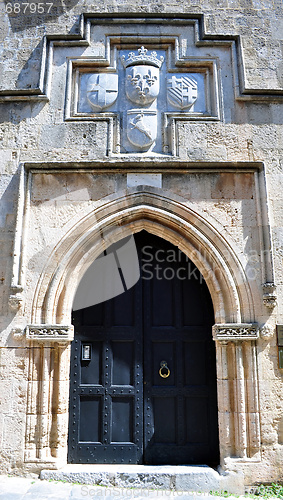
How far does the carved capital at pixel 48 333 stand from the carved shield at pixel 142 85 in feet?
9.36

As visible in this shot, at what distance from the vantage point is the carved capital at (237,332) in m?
4.59

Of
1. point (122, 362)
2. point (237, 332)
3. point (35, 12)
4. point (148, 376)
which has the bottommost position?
point (148, 376)

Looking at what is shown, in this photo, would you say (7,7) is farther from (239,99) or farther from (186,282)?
(186,282)

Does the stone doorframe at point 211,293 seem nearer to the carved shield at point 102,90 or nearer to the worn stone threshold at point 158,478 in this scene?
the worn stone threshold at point 158,478

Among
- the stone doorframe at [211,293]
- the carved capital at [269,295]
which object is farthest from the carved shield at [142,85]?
the carved capital at [269,295]

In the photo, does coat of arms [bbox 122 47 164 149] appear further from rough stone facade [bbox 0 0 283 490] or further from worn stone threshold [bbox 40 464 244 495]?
worn stone threshold [bbox 40 464 244 495]

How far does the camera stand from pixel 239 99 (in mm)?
5301

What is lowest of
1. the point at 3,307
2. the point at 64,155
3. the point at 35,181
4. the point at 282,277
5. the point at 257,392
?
the point at 257,392

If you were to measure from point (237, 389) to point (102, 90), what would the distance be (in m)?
3.82

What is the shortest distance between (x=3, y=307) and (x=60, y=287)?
65 cm

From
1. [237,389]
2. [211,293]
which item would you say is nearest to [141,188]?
[211,293]

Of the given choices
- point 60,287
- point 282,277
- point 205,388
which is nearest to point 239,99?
point 282,277

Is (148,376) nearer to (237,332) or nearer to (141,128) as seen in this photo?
(237,332)

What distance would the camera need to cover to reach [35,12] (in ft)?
18.9
